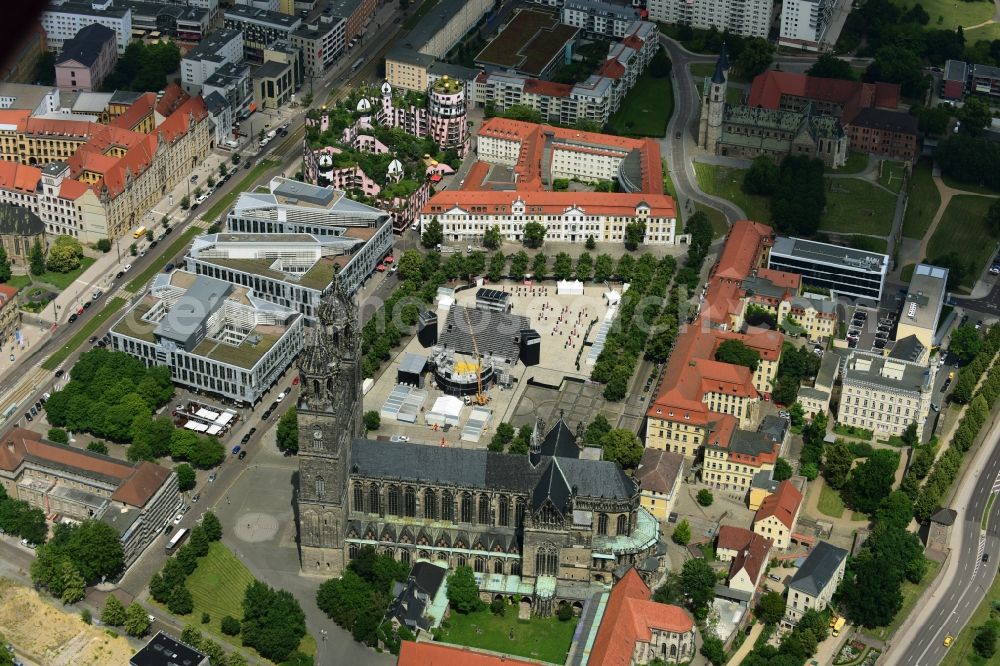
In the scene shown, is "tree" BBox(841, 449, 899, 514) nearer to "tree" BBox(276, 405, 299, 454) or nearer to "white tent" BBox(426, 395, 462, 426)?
"white tent" BBox(426, 395, 462, 426)

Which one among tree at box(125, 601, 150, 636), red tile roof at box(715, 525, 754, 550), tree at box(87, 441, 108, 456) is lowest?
tree at box(87, 441, 108, 456)

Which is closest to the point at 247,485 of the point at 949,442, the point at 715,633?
the point at 715,633

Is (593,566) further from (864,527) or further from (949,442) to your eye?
(949,442)

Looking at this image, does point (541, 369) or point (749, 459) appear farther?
A: point (541, 369)

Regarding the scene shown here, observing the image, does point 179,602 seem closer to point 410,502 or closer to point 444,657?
point 410,502

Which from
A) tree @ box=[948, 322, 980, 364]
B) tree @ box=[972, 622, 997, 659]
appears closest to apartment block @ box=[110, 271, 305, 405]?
tree @ box=[948, 322, 980, 364]

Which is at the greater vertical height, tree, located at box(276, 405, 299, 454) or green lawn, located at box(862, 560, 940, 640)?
green lawn, located at box(862, 560, 940, 640)
